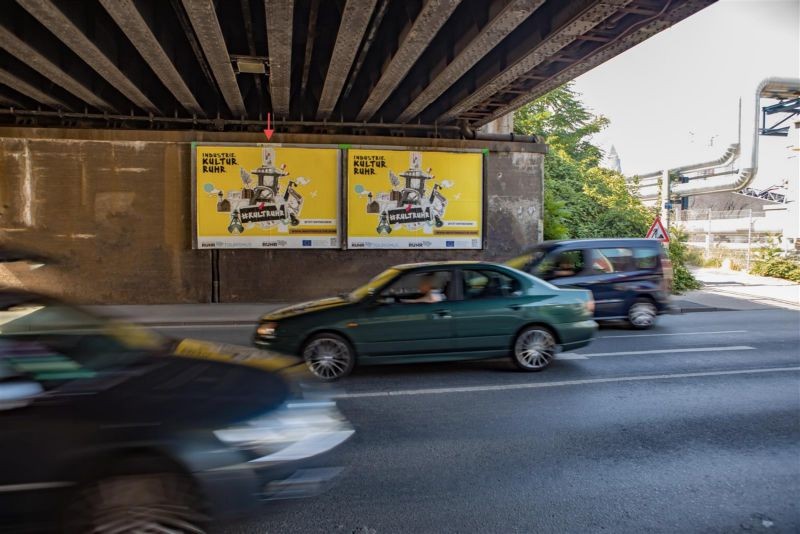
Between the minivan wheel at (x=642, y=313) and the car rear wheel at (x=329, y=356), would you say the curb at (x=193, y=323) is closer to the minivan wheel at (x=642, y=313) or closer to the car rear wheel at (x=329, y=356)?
the car rear wheel at (x=329, y=356)

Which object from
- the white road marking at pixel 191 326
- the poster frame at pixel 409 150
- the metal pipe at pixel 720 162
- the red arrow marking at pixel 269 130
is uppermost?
Result: the metal pipe at pixel 720 162

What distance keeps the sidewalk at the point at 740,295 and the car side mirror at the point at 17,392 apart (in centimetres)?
1385

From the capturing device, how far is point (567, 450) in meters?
4.40

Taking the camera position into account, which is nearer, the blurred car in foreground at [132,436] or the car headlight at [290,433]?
the blurred car in foreground at [132,436]

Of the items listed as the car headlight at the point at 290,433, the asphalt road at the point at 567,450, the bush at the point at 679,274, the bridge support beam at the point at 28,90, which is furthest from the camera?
the bush at the point at 679,274

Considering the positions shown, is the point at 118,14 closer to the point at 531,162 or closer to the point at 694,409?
the point at 694,409

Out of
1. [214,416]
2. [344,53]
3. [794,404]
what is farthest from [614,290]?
[214,416]

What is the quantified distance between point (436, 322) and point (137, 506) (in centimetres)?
447

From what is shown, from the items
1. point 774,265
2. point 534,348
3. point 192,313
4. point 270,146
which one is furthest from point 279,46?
point 774,265

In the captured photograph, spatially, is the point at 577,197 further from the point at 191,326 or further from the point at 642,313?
the point at 191,326

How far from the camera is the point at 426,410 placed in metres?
5.44

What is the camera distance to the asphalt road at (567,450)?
3.32 m

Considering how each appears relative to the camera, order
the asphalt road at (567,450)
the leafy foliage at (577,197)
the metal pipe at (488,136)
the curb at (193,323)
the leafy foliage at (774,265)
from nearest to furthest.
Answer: the asphalt road at (567,450) → the curb at (193,323) → the metal pipe at (488,136) → the leafy foliage at (577,197) → the leafy foliage at (774,265)

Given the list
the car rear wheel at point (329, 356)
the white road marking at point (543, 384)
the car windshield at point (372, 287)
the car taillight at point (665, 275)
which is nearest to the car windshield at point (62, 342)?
the white road marking at point (543, 384)
